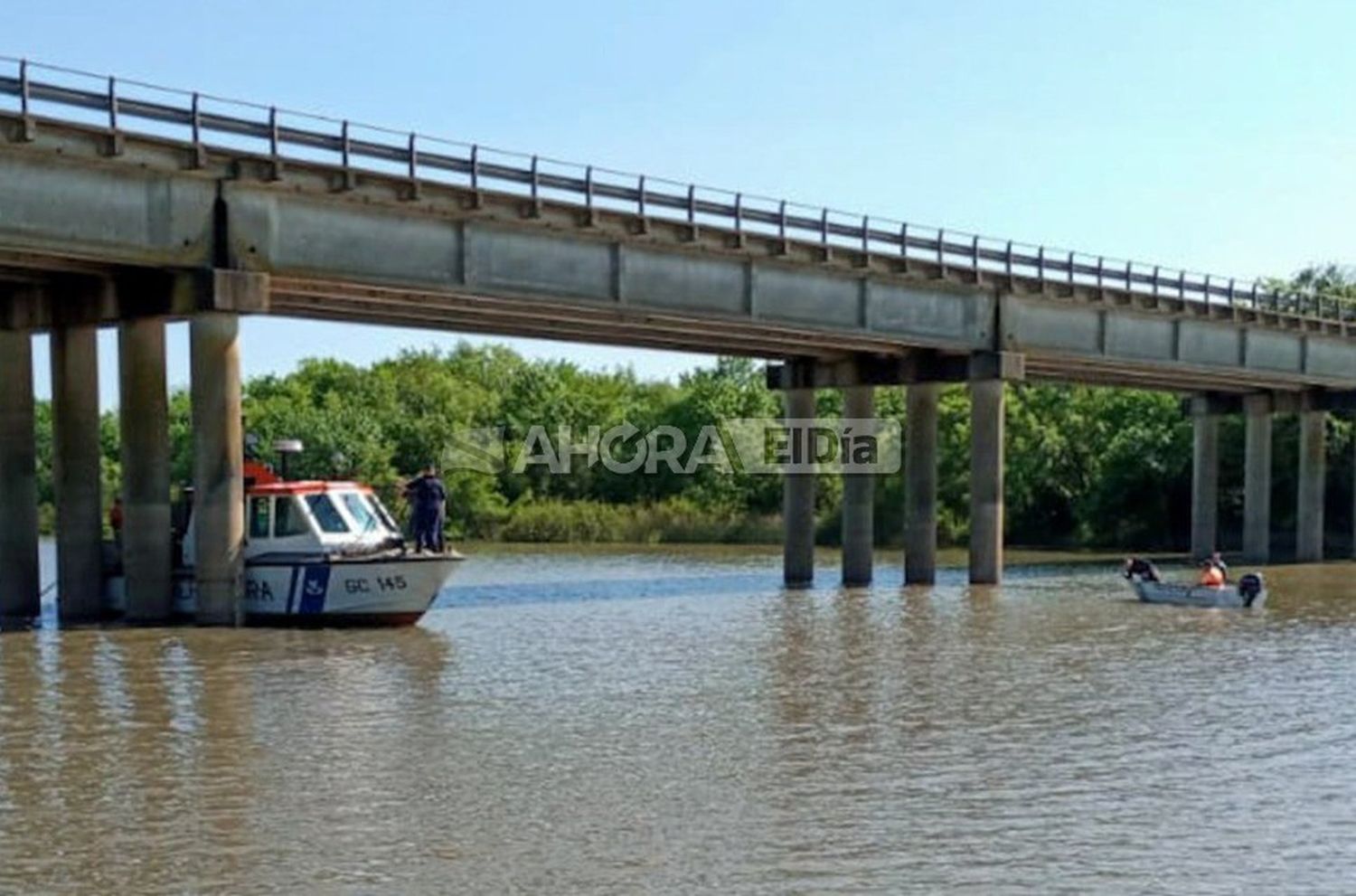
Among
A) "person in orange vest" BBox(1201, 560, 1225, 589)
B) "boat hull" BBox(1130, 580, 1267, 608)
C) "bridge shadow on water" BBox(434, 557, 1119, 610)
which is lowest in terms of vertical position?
"bridge shadow on water" BBox(434, 557, 1119, 610)

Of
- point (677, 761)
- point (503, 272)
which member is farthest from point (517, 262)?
point (677, 761)

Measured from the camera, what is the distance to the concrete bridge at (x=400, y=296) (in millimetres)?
31141

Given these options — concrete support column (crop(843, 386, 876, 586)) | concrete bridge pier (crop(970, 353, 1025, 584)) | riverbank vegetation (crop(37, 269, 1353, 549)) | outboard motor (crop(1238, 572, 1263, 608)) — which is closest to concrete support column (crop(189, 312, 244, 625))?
concrete support column (crop(843, 386, 876, 586))

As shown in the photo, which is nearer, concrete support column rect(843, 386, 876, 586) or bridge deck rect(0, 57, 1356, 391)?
bridge deck rect(0, 57, 1356, 391)

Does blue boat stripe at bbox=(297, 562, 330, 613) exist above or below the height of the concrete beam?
below

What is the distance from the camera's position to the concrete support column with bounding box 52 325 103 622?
114 ft

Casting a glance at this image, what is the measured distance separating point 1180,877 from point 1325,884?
1.02 metres

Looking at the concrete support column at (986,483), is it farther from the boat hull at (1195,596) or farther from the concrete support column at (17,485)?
the concrete support column at (17,485)

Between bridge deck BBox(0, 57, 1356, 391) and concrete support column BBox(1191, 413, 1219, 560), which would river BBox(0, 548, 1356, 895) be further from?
concrete support column BBox(1191, 413, 1219, 560)

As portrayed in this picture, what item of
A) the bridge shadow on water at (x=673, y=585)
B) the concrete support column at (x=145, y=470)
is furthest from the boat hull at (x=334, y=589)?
the bridge shadow on water at (x=673, y=585)

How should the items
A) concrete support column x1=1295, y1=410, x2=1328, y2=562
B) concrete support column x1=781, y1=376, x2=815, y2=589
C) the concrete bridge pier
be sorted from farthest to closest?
concrete support column x1=1295, y1=410, x2=1328, y2=562 → concrete support column x1=781, y1=376, x2=815, y2=589 → the concrete bridge pier

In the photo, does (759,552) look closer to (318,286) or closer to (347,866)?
(318,286)

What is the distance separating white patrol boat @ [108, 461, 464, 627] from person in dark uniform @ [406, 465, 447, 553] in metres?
1.11

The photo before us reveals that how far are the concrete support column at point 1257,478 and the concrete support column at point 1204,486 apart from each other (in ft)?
4.13
